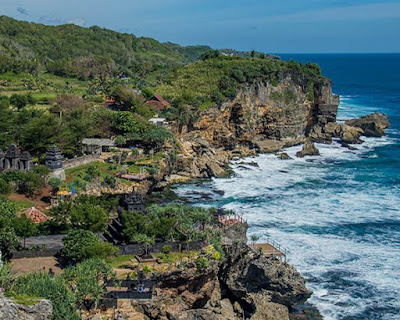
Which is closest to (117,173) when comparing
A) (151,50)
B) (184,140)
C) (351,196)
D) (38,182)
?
(38,182)

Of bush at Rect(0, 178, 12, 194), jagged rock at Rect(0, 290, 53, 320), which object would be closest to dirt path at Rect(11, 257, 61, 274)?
bush at Rect(0, 178, 12, 194)

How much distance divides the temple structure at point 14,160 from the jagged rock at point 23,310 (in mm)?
30982

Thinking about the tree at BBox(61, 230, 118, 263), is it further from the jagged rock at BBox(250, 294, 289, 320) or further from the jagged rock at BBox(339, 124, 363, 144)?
the jagged rock at BBox(339, 124, 363, 144)

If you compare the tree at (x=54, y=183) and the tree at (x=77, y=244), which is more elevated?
the tree at (x=54, y=183)

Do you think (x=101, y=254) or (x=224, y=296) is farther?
(x=224, y=296)

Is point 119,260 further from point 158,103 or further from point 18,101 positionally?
point 158,103

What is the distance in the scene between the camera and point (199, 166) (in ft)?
210

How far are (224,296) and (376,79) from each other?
168 metres

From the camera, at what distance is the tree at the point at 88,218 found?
34.8 m

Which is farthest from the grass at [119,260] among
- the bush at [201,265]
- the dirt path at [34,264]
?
the bush at [201,265]

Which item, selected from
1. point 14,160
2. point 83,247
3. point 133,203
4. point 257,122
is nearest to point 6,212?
point 83,247

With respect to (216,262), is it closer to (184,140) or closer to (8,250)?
(8,250)

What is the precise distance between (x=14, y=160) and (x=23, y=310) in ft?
107

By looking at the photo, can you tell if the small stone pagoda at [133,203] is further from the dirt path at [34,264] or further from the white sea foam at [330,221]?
the white sea foam at [330,221]
